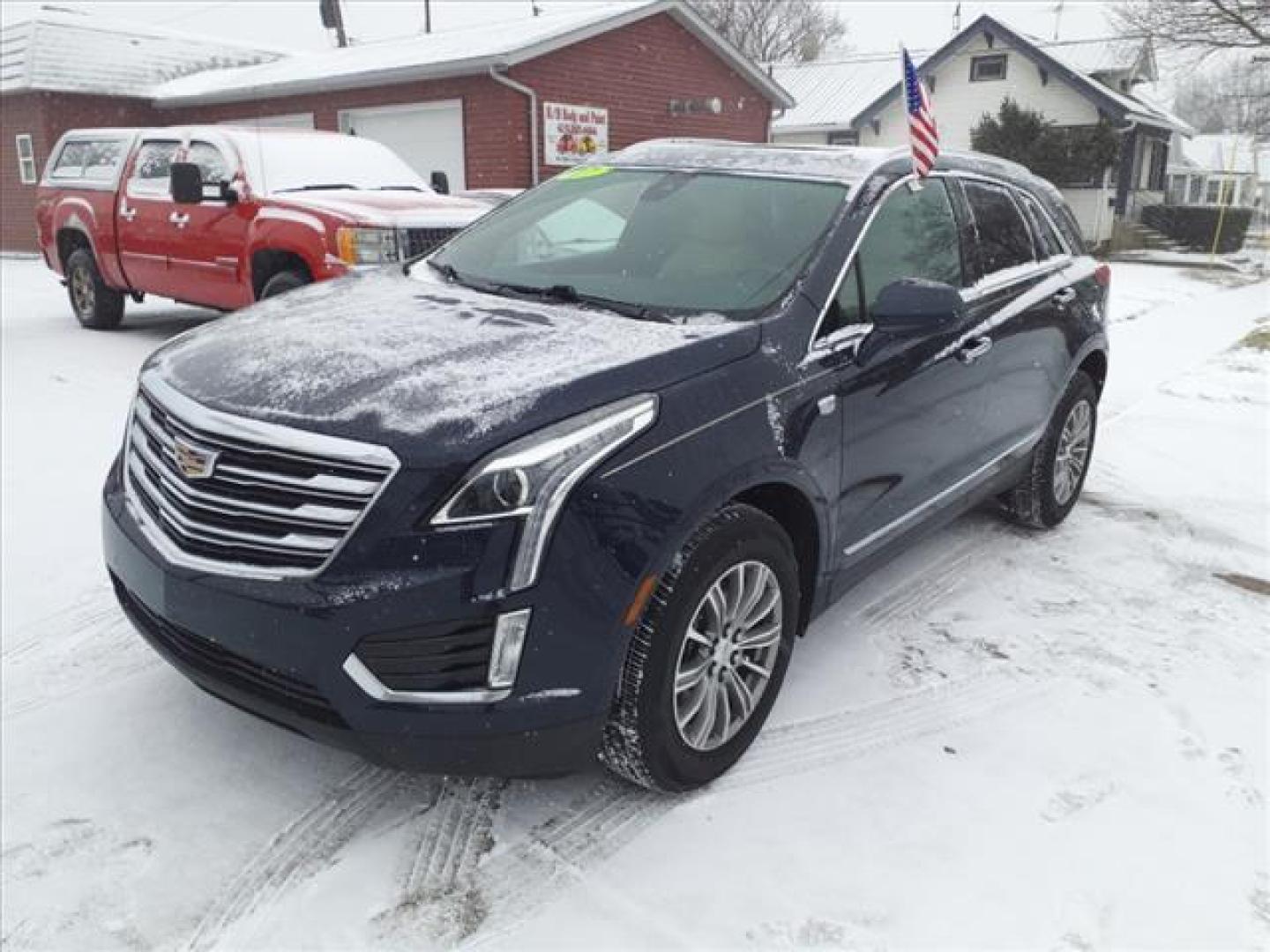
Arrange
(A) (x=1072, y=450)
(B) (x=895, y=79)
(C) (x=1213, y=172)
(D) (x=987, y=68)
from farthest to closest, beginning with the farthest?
(C) (x=1213, y=172) → (B) (x=895, y=79) → (D) (x=987, y=68) → (A) (x=1072, y=450)

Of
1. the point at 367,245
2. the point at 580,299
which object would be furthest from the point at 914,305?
the point at 367,245

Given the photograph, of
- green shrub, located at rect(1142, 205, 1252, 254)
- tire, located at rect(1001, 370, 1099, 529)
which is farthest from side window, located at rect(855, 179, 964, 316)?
green shrub, located at rect(1142, 205, 1252, 254)

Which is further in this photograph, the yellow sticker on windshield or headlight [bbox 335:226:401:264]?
headlight [bbox 335:226:401:264]

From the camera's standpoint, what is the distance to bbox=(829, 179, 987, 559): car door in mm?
3289

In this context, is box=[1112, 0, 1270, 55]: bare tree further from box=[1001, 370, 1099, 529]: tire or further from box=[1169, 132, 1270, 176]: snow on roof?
box=[1001, 370, 1099, 529]: tire

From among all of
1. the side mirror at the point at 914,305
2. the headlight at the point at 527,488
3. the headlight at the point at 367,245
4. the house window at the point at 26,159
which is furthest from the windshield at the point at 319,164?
the house window at the point at 26,159

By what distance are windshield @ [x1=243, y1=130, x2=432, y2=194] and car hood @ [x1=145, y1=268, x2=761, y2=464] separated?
17.3 ft

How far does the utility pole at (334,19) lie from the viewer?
32281mm

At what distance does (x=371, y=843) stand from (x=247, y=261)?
612cm

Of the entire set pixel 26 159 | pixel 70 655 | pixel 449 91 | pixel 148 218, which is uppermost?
pixel 449 91

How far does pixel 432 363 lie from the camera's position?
2.68m

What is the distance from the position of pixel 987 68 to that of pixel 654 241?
2884 cm

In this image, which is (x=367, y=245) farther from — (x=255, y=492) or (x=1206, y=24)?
(x=1206, y=24)

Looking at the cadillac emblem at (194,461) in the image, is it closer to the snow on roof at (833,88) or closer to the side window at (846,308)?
the side window at (846,308)
